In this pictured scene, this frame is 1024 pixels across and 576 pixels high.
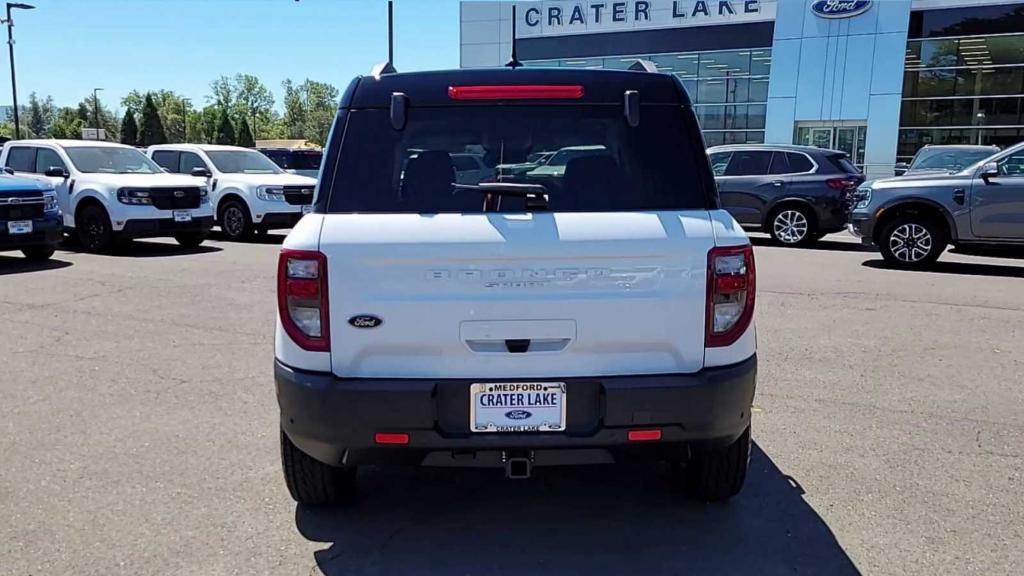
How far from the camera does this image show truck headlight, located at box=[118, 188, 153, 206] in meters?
12.6

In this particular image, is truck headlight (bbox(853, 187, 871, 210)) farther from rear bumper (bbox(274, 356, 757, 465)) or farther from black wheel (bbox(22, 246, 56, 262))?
black wheel (bbox(22, 246, 56, 262))

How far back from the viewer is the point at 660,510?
3709 millimetres

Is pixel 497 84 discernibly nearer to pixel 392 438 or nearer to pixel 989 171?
pixel 392 438

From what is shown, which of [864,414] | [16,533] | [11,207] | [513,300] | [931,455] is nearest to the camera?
[513,300]

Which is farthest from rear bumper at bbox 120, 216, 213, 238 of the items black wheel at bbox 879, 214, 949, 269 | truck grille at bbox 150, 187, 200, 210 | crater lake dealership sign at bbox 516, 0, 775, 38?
crater lake dealership sign at bbox 516, 0, 775, 38

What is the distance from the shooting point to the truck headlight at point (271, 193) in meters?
15.0

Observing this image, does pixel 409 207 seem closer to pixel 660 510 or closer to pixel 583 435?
pixel 583 435

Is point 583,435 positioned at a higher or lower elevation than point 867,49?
lower

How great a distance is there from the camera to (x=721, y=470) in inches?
141

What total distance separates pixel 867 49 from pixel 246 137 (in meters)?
63.8

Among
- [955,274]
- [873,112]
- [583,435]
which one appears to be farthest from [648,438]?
[873,112]

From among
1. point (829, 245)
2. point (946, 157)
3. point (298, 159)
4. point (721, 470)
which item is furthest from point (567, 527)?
point (298, 159)

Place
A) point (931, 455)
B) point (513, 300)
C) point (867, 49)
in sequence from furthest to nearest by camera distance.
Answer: point (867, 49)
point (931, 455)
point (513, 300)

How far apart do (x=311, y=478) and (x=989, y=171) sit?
1030cm
